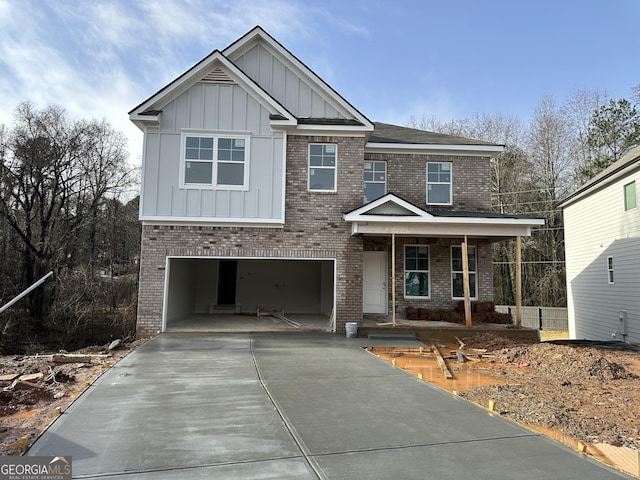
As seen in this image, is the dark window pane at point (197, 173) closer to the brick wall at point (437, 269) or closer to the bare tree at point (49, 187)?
the brick wall at point (437, 269)

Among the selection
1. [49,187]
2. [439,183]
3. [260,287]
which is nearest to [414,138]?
[439,183]

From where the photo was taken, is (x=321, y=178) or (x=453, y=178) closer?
(x=321, y=178)

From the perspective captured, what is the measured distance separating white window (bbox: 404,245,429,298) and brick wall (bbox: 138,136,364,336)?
2700 mm

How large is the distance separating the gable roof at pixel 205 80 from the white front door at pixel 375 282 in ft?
17.7

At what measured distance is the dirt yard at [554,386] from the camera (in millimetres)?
4508

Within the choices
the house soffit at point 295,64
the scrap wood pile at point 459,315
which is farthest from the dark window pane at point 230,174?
the scrap wood pile at point 459,315

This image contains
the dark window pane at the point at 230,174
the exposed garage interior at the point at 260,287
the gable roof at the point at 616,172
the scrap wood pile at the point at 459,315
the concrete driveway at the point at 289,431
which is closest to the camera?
the concrete driveway at the point at 289,431

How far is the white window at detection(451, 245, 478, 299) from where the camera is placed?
14.2m

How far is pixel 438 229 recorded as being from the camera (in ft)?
39.5

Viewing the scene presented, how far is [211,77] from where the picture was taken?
11945 millimetres

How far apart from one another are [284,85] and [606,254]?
1365cm

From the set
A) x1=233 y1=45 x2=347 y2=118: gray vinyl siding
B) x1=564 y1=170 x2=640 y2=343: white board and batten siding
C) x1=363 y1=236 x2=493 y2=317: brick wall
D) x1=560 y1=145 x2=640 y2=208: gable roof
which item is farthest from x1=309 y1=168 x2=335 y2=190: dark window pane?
x1=564 y1=170 x2=640 y2=343: white board and batten siding

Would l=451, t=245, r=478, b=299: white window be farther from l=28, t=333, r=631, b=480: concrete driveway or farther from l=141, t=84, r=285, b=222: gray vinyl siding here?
l=28, t=333, r=631, b=480: concrete driveway

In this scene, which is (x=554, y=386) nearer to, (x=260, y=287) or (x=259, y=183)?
(x=259, y=183)
